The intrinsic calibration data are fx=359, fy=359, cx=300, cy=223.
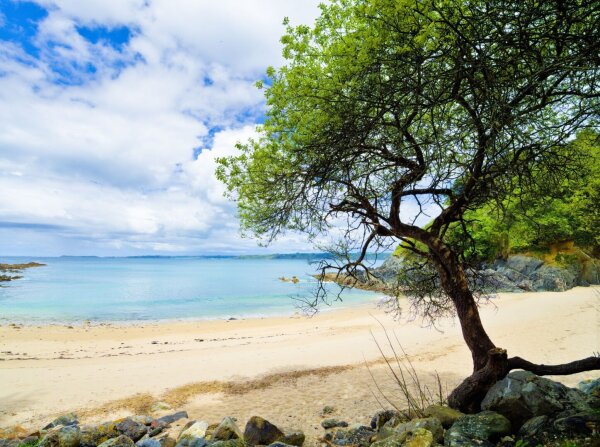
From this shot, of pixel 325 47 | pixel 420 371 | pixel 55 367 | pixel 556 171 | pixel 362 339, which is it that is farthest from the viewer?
pixel 362 339

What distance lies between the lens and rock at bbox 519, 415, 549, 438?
411 centimetres

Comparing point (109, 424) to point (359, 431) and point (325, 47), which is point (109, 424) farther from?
point (325, 47)

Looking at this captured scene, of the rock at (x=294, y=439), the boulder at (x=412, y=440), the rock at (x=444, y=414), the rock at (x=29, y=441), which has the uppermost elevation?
the boulder at (x=412, y=440)

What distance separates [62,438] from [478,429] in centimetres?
703

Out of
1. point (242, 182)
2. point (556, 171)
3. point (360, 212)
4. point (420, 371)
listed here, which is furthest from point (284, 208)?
point (420, 371)

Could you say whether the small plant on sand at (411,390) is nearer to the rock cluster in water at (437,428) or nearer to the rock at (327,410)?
the rock cluster in water at (437,428)

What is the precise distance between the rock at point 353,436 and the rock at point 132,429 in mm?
3906

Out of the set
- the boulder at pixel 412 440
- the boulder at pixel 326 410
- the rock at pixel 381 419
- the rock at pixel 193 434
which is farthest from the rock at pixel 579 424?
the rock at pixel 193 434

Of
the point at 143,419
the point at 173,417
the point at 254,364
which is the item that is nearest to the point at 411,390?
the point at 173,417

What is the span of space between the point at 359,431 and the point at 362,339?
429 inches

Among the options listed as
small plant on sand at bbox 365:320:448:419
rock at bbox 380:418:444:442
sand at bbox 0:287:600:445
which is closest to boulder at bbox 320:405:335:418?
Answer: sand at bbox 0:287:600:445

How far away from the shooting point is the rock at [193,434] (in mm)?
6555

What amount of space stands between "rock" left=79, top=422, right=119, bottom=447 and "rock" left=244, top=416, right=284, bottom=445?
2.93m

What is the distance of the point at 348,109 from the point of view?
16.9 ft
